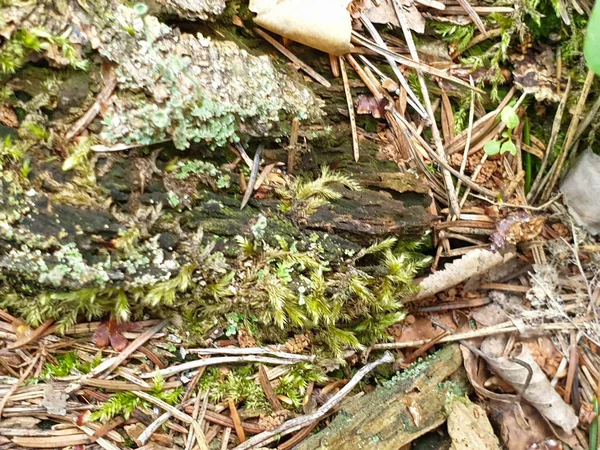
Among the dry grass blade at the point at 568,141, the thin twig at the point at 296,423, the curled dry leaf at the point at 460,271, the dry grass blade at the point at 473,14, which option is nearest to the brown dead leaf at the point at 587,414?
the curled dry leaf at the point at 460,271

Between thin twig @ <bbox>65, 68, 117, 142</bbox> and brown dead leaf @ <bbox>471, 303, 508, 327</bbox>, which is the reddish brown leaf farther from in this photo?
brown dead leaf @ <bbox>471, 303, 508, 327</bbox>

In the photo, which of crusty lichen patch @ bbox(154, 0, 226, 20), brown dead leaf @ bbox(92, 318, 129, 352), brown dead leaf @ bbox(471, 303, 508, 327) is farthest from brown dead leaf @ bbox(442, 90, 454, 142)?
brown dead leaf @ bbox(92, 318, 129, 352)

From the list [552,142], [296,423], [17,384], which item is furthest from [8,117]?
[552,142]

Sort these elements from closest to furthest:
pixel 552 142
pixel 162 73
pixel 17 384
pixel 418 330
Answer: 1. pixel 162 73
2. pixel 17 384
3. pixel 418 330
4. pixel 552 142

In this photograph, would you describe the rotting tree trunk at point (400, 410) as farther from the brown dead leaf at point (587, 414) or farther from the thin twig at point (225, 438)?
the brown dead leaf at point (587, 414)

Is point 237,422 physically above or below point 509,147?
below

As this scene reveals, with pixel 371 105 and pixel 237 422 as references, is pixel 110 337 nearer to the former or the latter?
pixel 237 422
